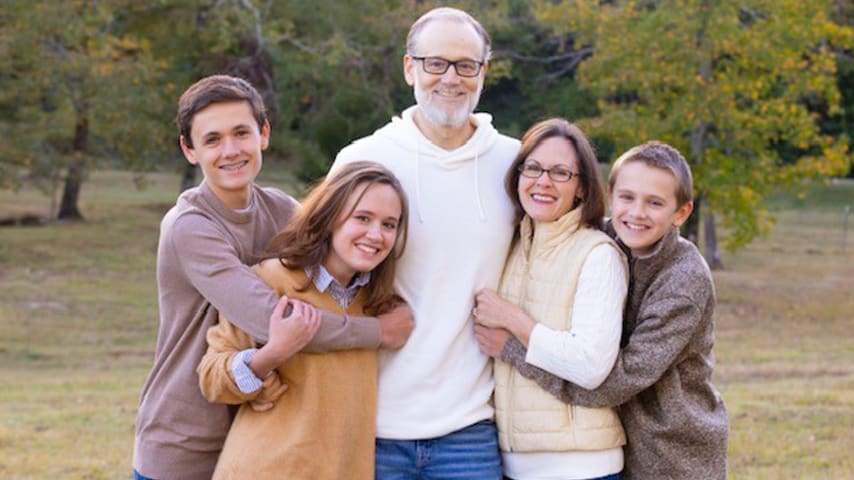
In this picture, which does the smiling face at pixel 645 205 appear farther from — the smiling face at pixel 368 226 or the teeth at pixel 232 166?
the teeth at pixel 232 166

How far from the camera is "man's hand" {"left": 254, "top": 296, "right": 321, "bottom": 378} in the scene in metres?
2.99

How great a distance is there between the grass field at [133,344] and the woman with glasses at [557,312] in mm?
3871

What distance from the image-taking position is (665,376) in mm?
3197

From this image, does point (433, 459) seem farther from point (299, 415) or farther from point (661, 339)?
point (661, 339)

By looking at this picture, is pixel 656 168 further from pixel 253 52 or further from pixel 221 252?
pixel 253 52

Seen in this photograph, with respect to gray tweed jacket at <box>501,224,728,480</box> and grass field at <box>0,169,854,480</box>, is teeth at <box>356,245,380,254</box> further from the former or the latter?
grass field at <box>0,169,854,480</box>

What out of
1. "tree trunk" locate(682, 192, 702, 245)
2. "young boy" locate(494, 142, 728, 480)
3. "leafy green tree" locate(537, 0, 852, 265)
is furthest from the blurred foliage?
"young boy" locate(494, 142, 728, 480)

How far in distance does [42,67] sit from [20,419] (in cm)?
1212

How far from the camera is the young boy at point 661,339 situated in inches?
124

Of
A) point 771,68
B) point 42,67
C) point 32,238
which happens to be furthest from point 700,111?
point 32,238

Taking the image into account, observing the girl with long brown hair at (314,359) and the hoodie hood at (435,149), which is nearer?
the girl with long brown hair at (314,359)

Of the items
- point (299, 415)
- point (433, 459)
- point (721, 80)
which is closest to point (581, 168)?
point (433, 459)

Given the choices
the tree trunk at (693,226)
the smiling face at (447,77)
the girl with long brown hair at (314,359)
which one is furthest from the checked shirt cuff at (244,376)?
the tree trunk at (693,226)

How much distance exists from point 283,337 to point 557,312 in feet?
2.45
